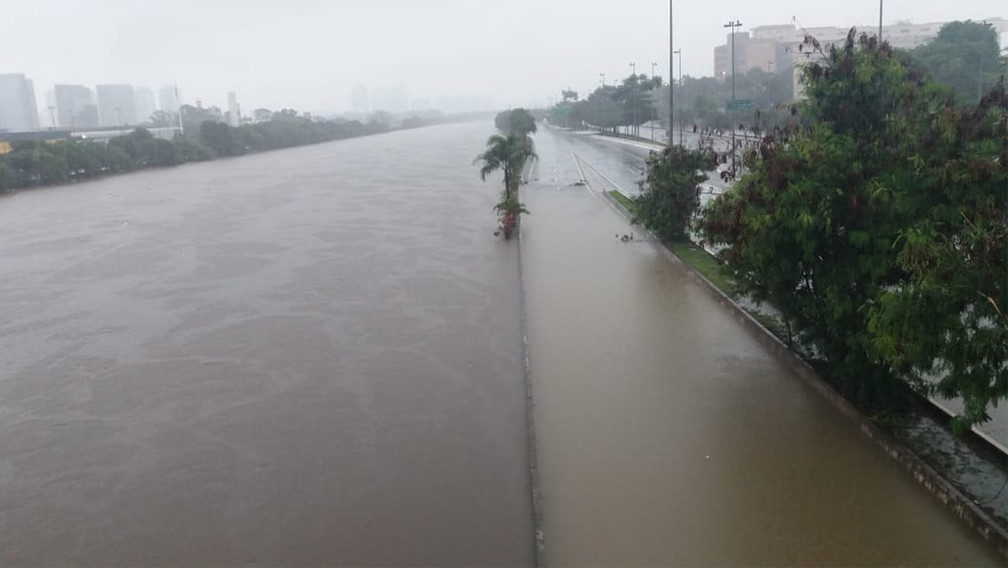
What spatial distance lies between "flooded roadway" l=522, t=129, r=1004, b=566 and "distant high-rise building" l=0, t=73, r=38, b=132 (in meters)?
72.2

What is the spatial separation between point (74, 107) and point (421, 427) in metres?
99.5

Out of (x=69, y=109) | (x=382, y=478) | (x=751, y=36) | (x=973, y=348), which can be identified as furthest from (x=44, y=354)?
(x=69, y=109)

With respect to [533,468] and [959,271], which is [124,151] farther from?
[959,271]

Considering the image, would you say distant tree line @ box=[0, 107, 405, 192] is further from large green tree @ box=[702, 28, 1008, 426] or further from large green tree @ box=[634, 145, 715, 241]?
large green tree @ box=[702, 28, 1008, 426]

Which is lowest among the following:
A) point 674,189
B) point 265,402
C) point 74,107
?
point 265,402

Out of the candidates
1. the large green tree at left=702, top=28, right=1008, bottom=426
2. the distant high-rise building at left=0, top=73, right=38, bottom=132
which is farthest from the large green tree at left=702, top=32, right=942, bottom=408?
the distant high-rise building at left=0, top=73, right=38, bottom=132

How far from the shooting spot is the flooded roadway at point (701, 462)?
492 cm

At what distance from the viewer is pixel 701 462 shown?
19.8 feet

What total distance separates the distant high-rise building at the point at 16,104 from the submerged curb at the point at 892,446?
72689 millimetres

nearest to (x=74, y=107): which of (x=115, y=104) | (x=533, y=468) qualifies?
(x=115, y=104)

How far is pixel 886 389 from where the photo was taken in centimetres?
657

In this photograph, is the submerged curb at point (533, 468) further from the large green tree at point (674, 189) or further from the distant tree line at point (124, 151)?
the distant tree line at point (124, 151)

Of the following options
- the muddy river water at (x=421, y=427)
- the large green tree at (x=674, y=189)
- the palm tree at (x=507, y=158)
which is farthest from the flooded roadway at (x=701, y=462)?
Answer: the palm tree at (x=507, y=158)

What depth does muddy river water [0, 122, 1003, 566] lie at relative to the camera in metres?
5.30
